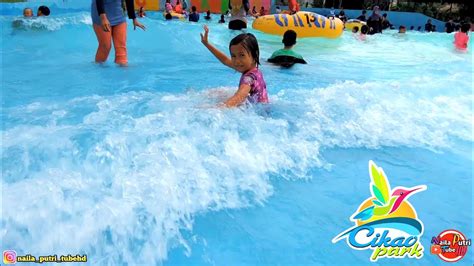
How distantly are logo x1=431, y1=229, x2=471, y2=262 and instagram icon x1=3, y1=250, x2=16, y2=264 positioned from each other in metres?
1.84

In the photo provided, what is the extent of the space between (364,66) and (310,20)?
3872 millimetres

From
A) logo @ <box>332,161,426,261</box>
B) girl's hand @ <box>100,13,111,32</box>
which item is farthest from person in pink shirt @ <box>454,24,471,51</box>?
logo @ <box>332,161,426,261</box>

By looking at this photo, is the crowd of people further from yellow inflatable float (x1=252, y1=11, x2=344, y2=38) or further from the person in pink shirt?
the person in pink shirt

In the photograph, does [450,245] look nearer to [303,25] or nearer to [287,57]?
[287,57]

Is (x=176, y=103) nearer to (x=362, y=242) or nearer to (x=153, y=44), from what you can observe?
(x=362, y=242)

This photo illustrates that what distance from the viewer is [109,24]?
15.1 ft

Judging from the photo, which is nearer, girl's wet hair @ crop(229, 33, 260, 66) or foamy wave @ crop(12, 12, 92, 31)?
girl's wet hair @ crop(229, 33, 260, 66)

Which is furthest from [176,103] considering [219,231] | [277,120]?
[219,231]

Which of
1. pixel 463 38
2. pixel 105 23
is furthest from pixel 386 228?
pixel 463 38

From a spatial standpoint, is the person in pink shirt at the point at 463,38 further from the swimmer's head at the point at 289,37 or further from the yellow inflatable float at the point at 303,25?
the swimmer's head at the point at 289,37

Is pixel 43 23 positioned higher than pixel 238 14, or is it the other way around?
pixel 238 14

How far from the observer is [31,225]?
5.81 feet

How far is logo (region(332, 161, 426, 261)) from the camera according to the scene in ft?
6.10

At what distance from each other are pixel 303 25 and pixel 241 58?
7717mm
